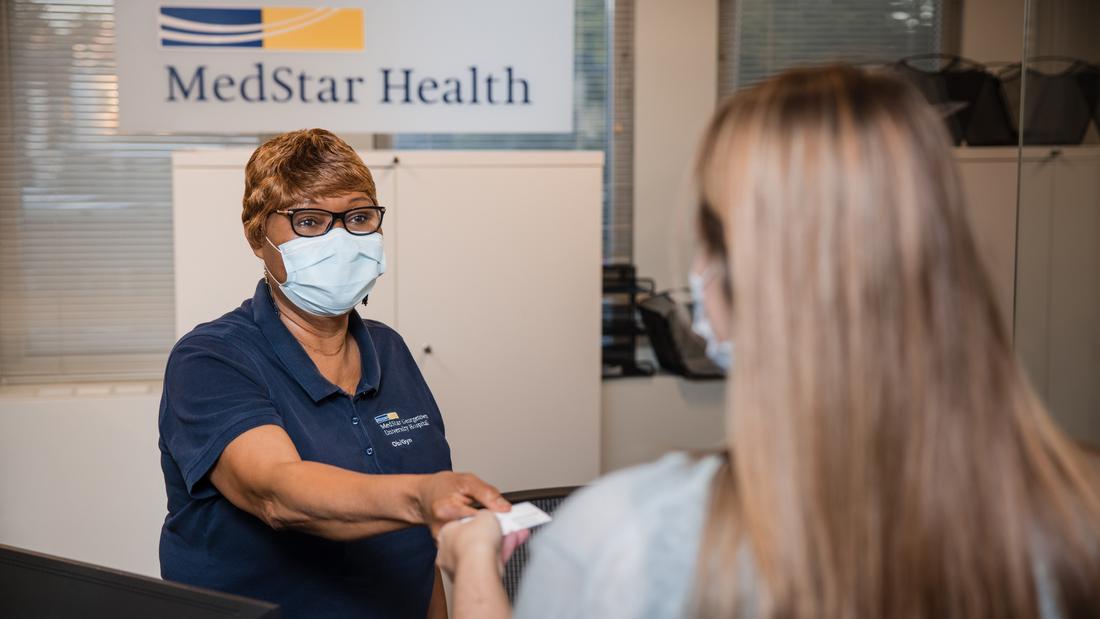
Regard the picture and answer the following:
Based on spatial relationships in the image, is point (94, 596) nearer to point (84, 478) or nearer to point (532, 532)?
point (532, 532)

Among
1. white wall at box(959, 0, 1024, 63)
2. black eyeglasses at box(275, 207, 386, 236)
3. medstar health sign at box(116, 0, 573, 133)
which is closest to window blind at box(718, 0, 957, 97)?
white wall at box(959, 0, 1024, 63)

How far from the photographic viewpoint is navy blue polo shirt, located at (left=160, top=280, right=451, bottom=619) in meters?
1.36

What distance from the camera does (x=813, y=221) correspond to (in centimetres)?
68

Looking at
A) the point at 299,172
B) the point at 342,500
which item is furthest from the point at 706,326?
the point at 299,172

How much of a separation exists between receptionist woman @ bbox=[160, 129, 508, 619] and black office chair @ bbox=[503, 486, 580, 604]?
0.15m

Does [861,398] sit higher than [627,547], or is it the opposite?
[861,398]

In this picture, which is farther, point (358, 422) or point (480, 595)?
point (358, 422)

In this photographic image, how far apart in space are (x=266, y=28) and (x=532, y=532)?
5.81ft

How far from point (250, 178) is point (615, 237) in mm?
2260

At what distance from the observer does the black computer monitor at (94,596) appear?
901 millimetres

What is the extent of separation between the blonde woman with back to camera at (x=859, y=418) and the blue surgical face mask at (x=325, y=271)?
973mm

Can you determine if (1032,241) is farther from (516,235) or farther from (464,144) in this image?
(464,144)

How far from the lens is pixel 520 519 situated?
1008 millimetres

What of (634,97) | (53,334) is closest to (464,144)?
(634,97)
